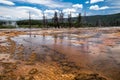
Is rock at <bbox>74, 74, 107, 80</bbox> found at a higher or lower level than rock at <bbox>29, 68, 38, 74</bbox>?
lower

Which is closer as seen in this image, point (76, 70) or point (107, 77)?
point (107, 77)

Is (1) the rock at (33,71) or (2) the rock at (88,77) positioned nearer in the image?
(2) the rock at (88,77)

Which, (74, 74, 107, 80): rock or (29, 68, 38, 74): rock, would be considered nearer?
(74, 74, 107, 80): rock

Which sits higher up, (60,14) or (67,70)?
(60,14)

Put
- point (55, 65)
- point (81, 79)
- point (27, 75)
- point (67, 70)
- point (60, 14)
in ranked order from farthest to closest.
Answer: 1. point (60, 14)
2. point (55, 65)
3. point (67, 70)
4. point (27, 75)
5. point (81, 79)

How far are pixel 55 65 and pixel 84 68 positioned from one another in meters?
2.12

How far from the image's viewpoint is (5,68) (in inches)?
463

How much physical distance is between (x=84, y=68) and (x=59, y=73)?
208 centimetres

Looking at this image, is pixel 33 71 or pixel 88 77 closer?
pixel 88 77

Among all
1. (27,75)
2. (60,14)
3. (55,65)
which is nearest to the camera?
(27,75)

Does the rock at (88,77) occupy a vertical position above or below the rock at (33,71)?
below

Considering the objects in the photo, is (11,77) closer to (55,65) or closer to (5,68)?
(5,68)

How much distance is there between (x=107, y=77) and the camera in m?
9.90

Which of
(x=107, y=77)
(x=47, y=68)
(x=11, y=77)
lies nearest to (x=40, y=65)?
(x=47, y=68)
